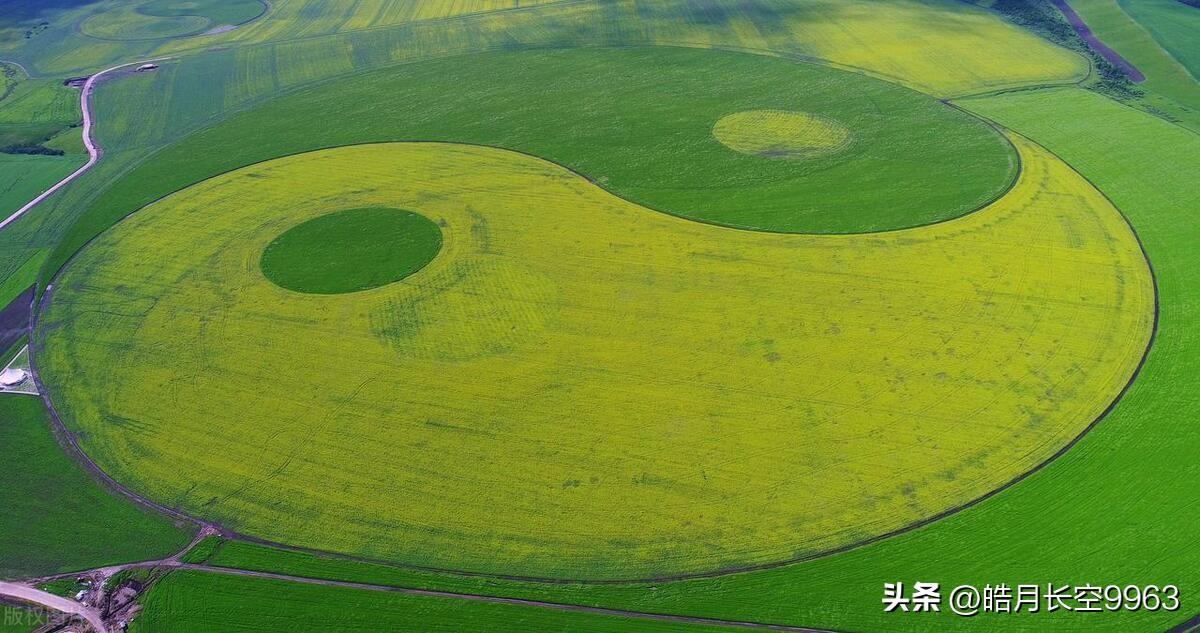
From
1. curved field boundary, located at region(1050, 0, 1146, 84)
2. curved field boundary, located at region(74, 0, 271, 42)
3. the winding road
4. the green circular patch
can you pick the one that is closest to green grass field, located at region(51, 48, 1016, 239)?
the winding road

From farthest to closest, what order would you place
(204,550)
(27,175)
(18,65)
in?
(18,65) < (27,175) < (204,550)

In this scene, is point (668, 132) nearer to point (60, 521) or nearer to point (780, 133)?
point (780, 133)

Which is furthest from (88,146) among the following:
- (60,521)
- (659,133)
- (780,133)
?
(780,133)

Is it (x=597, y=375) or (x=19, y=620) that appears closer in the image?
(x=19, y=620)

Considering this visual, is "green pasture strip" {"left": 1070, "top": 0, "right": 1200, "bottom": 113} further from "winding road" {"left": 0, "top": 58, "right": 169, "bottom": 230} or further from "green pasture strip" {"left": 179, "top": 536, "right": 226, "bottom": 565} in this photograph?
"winding road" {"left": 0, "top": 58, "right": 169, "bottom": 230}

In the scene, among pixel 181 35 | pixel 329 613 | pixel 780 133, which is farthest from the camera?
pixel 181 35

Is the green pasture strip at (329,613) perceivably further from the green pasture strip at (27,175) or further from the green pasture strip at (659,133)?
the green pasture strip at (27,175)

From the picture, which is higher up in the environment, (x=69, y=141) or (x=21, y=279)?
(x=69, y=141)
